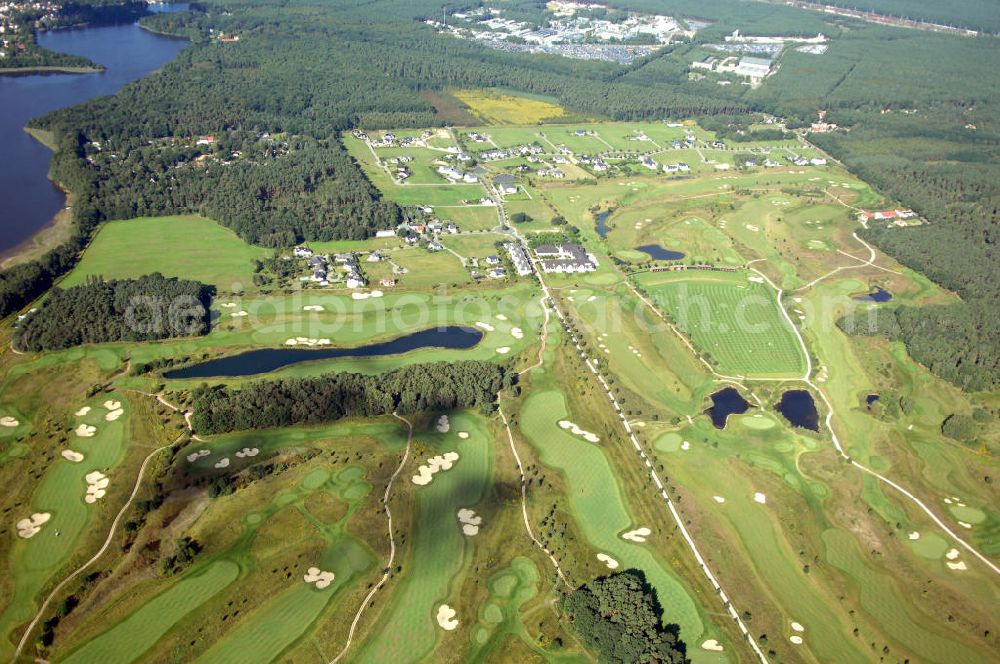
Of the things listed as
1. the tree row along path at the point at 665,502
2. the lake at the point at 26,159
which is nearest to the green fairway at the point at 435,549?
the tree row along path at the point at 665,502

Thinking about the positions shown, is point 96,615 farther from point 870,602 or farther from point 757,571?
point 870,602

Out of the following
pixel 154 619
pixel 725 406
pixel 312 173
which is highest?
pixel 725 406

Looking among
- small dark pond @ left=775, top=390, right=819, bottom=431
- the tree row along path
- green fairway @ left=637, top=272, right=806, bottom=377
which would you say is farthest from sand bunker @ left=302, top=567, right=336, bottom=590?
green fairway @ left=637, top=272, right=806, bottom=377

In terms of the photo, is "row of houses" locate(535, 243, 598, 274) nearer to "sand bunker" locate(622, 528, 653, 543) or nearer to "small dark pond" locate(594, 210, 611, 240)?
"small dark pond" locate(594, 210, 611, 240)

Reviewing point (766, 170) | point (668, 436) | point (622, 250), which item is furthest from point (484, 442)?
point (766, 170)

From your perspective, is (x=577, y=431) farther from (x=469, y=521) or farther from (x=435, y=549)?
(x=435, y=549)

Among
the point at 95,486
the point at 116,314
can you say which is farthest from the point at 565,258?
the point at 95,486
